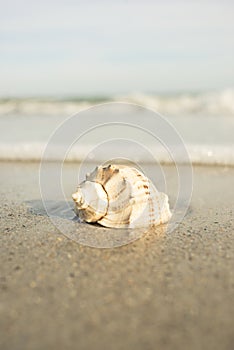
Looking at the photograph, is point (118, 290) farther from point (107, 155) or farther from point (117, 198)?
point (107, 155)

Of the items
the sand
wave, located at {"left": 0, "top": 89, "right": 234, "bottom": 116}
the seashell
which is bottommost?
the sand

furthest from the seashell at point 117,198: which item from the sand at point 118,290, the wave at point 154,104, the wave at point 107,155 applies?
the wave at point 154,104

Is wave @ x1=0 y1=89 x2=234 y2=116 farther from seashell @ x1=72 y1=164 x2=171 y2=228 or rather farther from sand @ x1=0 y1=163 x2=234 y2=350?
sand @ x1=0 y1=163 x2=234 y2=350

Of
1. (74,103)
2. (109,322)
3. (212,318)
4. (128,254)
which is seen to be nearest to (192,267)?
(128,254)

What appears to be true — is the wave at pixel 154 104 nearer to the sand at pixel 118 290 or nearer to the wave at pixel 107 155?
the wave at pixel 107 155

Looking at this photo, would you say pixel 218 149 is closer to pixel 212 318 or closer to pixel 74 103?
pixel 212 318

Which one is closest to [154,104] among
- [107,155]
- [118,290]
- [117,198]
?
[107,155]

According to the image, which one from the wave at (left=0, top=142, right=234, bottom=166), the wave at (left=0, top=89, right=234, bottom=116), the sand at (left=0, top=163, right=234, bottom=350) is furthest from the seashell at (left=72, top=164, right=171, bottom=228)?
the wave at (left=0, top=89, right=234, bottom=116)
